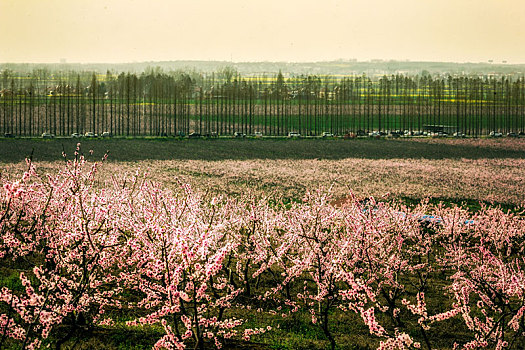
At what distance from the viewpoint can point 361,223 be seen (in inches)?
586

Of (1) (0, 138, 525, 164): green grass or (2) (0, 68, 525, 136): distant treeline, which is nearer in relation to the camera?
(1) (0, 138, 525, 164): green grass

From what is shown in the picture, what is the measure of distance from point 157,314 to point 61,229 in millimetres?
4800

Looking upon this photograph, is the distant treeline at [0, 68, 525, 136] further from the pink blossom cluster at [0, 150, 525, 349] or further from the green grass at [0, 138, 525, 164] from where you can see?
the pink blossom cluster at [0, 150, 525, 349]

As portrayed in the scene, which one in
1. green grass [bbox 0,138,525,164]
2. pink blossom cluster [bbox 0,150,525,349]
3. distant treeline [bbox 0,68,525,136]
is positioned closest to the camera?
pink blossom cluster [bbox 0,150,525,349]

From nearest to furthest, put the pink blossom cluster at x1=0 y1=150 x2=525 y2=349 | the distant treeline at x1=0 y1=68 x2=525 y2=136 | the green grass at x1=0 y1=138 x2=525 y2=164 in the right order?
the pink blossom cluster at x1=0 y1=150 x2=525 y2=349 < the green grass at x1=0 y1=138 x2=525 y2=164 < the distant treeline at x1=0 y1=68 x2=525 y2=136

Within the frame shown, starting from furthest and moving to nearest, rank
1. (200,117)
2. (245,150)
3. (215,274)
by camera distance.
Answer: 1. (200,117)
2. (245,150)
3. (215,274)

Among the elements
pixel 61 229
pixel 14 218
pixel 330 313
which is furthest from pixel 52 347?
pixel 14 218

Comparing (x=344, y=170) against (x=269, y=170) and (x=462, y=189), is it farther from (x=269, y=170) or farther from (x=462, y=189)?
(x=462, y=189)

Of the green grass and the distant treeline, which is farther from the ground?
the distant treeline

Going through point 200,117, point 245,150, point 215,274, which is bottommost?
point 215,274

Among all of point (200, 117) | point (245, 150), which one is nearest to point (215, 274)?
point (245, 150)

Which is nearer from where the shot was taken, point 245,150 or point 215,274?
point 215,274

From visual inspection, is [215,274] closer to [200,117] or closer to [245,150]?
[245,150]

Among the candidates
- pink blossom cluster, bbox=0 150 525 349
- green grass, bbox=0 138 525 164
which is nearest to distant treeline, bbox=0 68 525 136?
green grass, bbox=0 138 525 164
